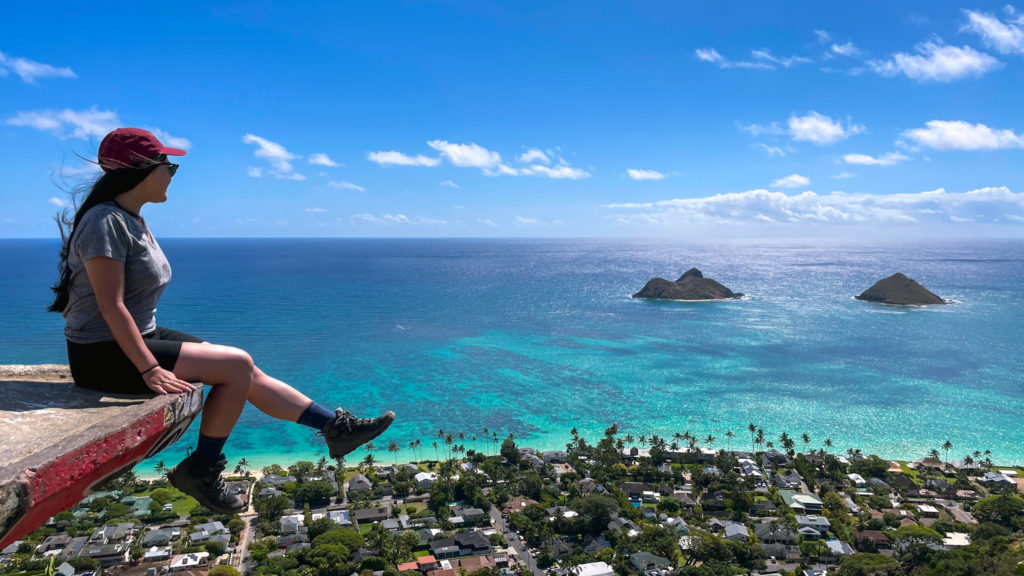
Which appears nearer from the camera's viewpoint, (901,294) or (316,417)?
(316,417)

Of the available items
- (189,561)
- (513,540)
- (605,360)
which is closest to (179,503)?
(189,561)

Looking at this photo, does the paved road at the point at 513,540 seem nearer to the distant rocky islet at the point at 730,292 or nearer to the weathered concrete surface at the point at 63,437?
the weathered concrete surface at the point at 63,437

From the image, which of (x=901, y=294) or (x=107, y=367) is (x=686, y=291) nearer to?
(x=901, y=294)

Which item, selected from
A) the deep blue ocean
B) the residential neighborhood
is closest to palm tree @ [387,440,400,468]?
the deep blue ocean

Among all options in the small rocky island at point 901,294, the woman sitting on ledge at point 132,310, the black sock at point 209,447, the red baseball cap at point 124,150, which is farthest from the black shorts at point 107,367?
the small rocky island at point 901,294

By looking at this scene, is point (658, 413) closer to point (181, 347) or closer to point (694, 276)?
point (181, 347)

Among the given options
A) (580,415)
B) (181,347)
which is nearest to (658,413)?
(580,415)
